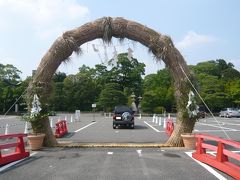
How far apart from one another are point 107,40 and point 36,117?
4.61 m

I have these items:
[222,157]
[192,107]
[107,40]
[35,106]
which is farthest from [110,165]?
[107,40]

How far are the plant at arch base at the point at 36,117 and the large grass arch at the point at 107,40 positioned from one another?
21cm

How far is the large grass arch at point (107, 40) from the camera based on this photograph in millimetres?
17828

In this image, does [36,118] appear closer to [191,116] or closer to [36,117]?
[36,117]

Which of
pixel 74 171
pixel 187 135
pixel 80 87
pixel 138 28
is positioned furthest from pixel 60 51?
pixel 80 87

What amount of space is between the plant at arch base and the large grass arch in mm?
210

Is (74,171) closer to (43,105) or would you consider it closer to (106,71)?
(43,105)

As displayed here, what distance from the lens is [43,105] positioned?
18.0 meters

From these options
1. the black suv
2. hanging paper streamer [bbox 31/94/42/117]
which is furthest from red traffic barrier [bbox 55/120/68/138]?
the black suv

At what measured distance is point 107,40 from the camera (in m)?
18.4

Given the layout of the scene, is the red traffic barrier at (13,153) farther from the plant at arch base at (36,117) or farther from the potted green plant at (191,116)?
the potted green plant at (191,116)

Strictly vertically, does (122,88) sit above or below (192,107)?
above

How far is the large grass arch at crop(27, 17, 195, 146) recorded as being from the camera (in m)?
17.8

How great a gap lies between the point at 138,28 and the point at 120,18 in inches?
37.0
